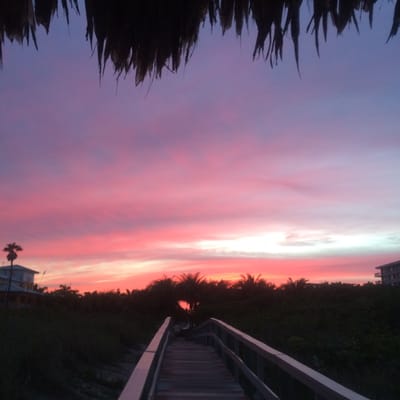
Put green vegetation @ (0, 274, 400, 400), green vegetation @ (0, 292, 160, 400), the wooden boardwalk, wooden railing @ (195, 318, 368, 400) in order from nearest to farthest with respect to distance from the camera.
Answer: wooden railing @ (195, 318, 368, 400)
green vegetation @ (0, 292, 160, 400)
the wooden boardwalk
green vegetation @ (0, 274, 400, 400)

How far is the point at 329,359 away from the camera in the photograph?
12.1m

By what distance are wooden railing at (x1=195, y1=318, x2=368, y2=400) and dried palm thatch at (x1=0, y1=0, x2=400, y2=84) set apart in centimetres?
232

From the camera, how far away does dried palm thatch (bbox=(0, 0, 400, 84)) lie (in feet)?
14.5

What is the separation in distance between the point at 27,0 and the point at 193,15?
1.24 m

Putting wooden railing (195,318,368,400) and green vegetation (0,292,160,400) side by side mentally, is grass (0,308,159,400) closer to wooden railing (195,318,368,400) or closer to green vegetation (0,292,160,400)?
green vegetation (0,292,160,400)

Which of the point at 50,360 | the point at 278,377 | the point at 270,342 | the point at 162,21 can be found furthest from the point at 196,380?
the point at 162,21

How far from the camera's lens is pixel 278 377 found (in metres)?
6.80

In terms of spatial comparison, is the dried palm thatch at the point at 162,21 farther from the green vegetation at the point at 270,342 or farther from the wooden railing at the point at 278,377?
the green vegetation at the point at 270,342

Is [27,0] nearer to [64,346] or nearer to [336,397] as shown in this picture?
[336,397]

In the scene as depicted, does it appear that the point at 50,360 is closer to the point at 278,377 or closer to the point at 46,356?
the point at 46,356

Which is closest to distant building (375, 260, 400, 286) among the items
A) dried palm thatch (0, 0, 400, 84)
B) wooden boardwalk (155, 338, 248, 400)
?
wooden boardwalk (155, 338, 248, 400)

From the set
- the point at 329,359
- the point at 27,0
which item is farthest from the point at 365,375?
the point at 27,0

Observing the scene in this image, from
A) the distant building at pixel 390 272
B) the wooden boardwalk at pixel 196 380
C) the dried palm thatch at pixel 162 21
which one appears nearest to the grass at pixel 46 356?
the wooden boardwalk at pixel 196 380

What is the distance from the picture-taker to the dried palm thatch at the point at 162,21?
4.43 metres
